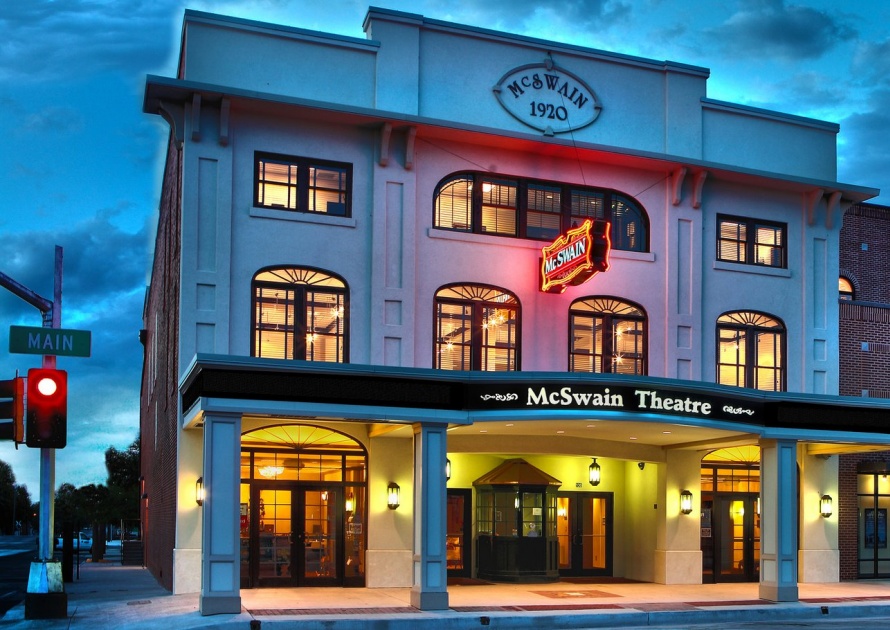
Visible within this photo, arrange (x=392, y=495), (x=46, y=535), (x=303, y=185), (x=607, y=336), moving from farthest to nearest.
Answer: (x=607, y=336) < (x=392, y=495) < (x=303, y=185) < (x=46, y=535)

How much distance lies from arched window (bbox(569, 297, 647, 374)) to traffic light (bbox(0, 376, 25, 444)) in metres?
12.8

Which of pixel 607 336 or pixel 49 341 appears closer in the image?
pixel 49 341

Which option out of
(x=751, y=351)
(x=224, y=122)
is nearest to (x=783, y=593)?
(x=751, y=351)

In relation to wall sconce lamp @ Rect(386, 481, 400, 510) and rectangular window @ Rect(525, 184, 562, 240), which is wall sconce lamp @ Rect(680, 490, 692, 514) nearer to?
rectangular window @ Rect(525, 184, 562, 240)

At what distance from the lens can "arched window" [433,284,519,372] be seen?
990 inches

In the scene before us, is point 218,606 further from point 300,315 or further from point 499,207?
point 499,207

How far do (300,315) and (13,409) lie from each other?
7.40m

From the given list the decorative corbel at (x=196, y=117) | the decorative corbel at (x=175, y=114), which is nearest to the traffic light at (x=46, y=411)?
the decorative corbel at (x=196, y=117)

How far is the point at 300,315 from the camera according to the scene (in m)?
24.0

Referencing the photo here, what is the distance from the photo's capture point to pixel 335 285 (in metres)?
24.5

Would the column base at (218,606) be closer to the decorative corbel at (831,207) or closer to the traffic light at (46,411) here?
the traffic light at (46,411)

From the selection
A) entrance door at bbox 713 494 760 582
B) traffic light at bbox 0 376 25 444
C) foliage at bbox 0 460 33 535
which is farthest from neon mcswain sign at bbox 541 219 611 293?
foliage at bbox 0 460 33 535

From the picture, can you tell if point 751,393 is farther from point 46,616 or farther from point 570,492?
point 46,616

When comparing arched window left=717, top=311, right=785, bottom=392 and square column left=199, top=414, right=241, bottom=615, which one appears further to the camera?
A: arched window left=717, top=311, right=785, bottom=392
